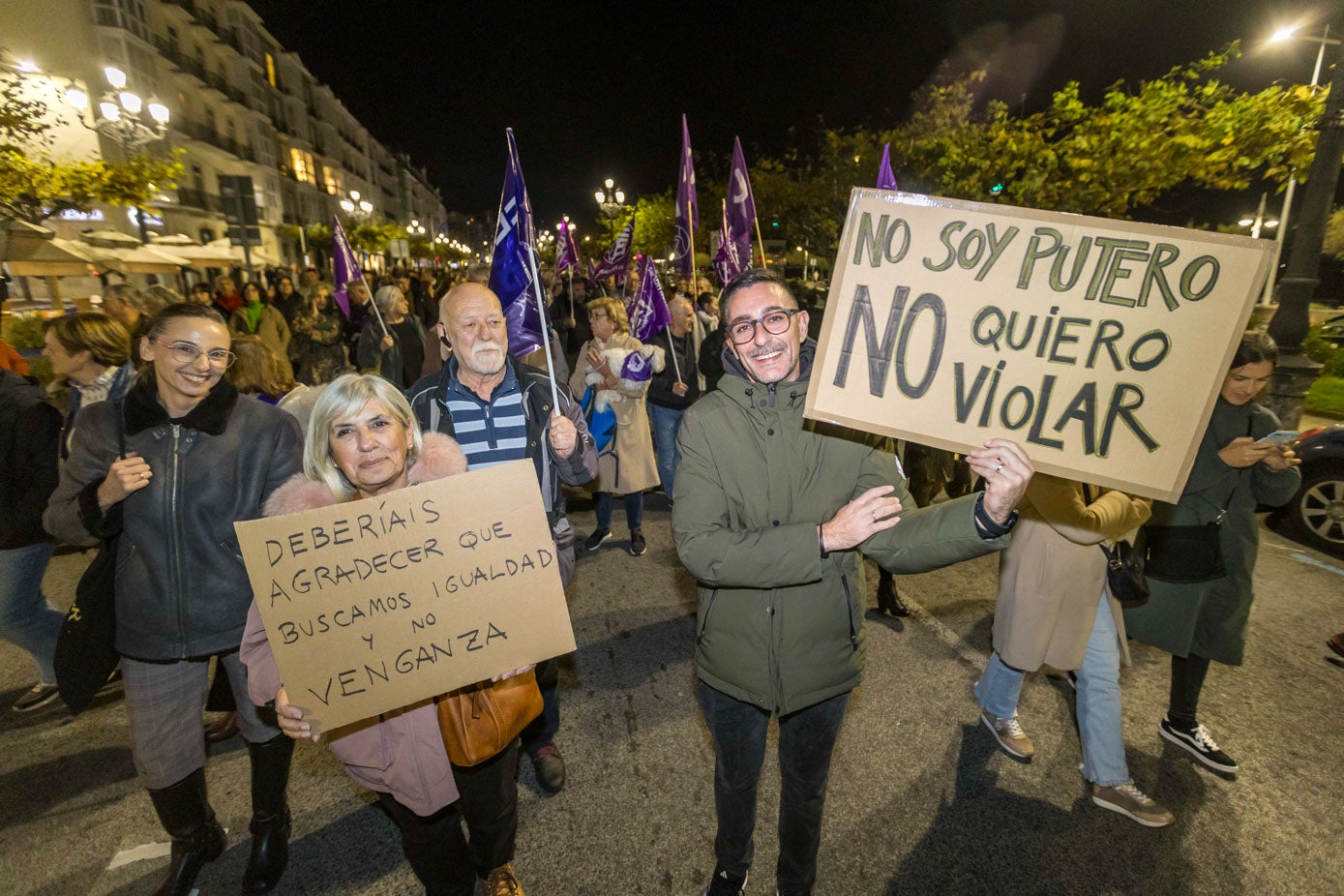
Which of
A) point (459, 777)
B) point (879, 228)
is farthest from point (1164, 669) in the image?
point (459, 777)

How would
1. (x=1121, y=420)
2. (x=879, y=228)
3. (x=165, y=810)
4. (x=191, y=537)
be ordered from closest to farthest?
(x=1121, y=420), (x=879, y=228), (x=191, y=537), (x=165, y=810)

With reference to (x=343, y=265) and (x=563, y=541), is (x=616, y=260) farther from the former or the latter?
(x=563, y=541)

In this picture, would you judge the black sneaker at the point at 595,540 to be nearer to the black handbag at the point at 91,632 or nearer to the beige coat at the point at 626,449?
the beige coat at the point at 626,449

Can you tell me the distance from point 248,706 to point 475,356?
1.71 meters

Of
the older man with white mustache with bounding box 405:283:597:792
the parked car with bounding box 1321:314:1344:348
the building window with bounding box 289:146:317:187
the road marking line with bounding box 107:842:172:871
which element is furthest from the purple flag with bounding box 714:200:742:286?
the building window with bounding box 289:146:317:187

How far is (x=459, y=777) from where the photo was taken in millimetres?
2127

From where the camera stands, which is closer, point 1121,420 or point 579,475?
point 1121,420

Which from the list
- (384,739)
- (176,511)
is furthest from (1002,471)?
(176,511)

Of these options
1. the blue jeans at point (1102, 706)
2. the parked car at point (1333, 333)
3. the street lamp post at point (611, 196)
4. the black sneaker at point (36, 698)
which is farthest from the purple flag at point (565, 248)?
the street lamp post at point (611, 196)

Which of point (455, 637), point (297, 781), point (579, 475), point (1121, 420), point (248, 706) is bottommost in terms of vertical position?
point (297, 781)

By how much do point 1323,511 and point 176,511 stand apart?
8255mm

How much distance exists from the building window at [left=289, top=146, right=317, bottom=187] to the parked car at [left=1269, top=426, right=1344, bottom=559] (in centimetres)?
6427

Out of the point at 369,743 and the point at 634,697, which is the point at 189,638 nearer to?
the point at 369,743

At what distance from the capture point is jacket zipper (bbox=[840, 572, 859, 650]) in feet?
6.93
